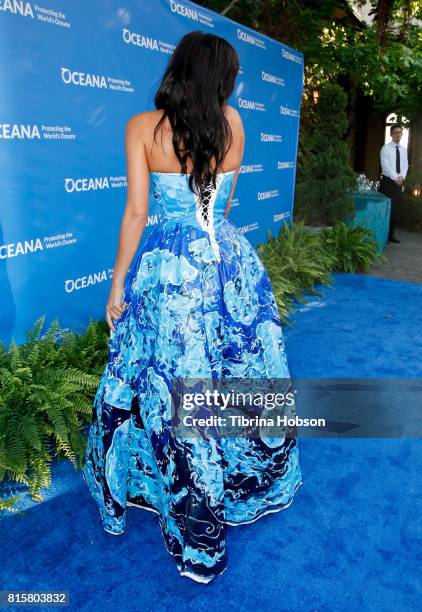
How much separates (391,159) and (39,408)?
913 cm

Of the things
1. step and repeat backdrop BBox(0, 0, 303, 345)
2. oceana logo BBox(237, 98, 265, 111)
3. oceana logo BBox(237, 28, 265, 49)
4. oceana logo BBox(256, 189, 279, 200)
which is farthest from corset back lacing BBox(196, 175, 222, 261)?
oceana logo BBox(256, 189, 279, 200)

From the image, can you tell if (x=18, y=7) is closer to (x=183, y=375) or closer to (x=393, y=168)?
(x=183, y=375)

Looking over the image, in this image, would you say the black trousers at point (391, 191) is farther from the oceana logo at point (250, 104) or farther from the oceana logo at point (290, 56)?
the oceana logo at point (250, 104)

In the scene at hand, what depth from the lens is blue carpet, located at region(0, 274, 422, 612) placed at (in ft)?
7.68

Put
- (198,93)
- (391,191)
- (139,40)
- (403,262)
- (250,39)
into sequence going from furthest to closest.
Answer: (391,191) → (403,262) → (250,39) → (139,40) → (198,93)

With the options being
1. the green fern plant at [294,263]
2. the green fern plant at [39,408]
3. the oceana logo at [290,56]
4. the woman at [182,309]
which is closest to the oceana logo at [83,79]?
the green fern plant at [39,408]

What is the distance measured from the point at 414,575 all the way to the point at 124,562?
1.29m

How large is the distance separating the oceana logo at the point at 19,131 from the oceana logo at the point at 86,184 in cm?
42

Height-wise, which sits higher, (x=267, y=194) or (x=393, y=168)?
(x=393, y=168)

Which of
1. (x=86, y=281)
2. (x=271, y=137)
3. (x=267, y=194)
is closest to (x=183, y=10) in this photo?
(x=271, y=137)

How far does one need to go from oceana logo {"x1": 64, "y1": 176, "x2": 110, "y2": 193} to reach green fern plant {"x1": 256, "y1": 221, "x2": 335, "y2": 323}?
7.47ft

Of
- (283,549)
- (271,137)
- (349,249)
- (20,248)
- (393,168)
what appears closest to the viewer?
(283,549)

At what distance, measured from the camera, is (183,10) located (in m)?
5.08

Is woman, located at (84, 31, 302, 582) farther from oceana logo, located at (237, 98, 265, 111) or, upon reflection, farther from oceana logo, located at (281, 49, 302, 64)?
oceana logo, located at (281, 49, 302, 64)
